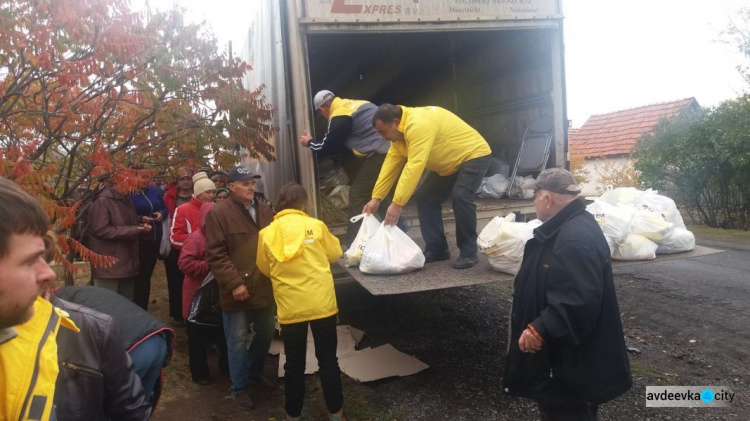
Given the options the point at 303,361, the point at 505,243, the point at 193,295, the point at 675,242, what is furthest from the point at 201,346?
the point at 675,242

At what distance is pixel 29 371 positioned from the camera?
3.59 feet

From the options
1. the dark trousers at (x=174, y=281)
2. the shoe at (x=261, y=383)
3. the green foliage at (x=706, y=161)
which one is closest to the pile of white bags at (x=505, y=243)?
the shoe at (x=261, y=383)

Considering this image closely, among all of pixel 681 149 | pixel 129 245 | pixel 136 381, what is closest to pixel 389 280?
pixel 136 381

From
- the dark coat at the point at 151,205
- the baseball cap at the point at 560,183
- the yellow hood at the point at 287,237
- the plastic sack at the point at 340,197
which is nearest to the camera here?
the baseball cap at the point at 560,183

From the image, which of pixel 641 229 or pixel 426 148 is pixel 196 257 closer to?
pixel 426 148

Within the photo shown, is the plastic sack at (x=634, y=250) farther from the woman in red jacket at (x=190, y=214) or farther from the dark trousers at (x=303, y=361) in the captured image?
the woman in red jacket at (x=190, y=214)

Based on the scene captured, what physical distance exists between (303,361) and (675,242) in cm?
287

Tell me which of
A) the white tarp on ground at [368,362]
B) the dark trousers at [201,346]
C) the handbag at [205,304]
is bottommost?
the white tarp on ground at [368,362]

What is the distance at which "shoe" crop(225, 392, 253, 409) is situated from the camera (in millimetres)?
3748

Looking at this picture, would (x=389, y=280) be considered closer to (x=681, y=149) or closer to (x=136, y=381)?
(x=136, y=381)

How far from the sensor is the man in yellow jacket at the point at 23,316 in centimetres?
102

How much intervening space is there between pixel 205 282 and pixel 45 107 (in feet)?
5.62

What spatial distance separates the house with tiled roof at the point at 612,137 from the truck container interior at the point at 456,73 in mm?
11317

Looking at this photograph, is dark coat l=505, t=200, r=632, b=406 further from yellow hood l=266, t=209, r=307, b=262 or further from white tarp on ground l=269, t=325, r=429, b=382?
white tarp on ground l=269, t=325, r=429, b=382
